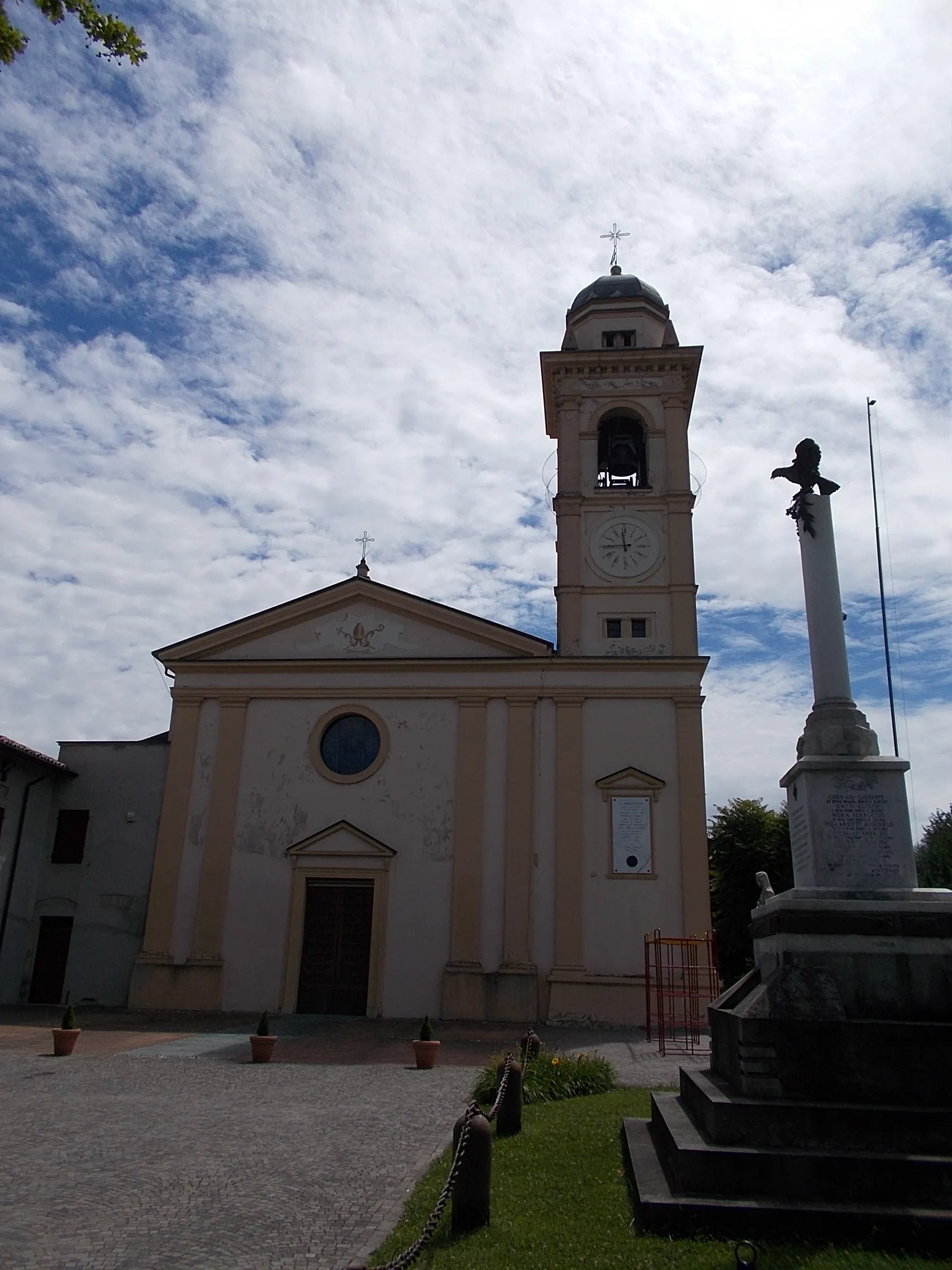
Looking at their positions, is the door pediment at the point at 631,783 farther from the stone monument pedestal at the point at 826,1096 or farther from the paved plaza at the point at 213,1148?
the stone monument pedestal at the point at 826,1096

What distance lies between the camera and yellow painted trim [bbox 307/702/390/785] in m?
21.0

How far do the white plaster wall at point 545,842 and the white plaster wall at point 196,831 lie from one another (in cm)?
734

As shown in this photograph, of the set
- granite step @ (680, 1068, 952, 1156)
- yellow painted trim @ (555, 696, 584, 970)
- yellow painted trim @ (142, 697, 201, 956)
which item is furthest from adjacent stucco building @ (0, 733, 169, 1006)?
granite step @ (680, 1068, 952, 1156)

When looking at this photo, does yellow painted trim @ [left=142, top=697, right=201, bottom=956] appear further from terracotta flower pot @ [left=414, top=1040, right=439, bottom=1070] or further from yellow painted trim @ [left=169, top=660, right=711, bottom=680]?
terracotta flower pot @ [left=414, top=1040, right=439, bottom=1070]

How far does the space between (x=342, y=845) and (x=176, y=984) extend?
4417 mm

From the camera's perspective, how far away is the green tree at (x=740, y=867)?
102ft

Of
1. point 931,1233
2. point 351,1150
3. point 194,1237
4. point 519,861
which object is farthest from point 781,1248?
point 519,861

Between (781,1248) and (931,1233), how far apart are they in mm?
828

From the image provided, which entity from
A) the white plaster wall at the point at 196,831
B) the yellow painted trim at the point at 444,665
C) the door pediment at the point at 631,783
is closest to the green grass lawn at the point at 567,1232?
the door pediment at the point at 631,783

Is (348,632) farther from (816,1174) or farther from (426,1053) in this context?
(816,1174)

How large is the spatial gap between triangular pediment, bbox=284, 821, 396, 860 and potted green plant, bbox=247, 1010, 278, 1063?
7.82 m

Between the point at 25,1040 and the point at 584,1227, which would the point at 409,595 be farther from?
the point at 584,1227

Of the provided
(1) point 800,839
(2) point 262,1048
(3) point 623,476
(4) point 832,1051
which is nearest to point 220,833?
(2) point 262,1048

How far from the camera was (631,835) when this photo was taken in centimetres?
1966
